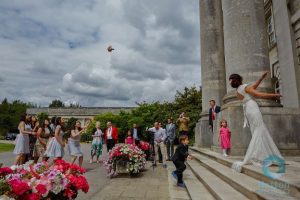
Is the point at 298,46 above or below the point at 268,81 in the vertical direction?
above

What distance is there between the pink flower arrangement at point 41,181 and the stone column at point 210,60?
11.4 metres

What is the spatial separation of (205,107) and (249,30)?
6.59 m

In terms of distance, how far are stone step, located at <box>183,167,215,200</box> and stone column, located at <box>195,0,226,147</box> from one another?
6807 millimetres

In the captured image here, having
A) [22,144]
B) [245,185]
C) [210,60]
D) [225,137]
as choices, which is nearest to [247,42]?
[225,137]

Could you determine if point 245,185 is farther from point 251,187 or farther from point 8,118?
point 8,118

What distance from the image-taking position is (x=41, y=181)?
322 centimetres

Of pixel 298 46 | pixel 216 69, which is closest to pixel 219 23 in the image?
pixel 216 69

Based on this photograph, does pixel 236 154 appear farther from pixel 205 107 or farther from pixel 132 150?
pixel 205 107

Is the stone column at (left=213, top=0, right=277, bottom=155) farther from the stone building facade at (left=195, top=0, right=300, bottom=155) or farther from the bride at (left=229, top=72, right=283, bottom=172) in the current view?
the bride at (left=229, top=72, right=283, bottom=172)

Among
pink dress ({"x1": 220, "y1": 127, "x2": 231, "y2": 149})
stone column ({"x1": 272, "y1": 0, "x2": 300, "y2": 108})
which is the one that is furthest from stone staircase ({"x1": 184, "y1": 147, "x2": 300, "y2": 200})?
stone column ({"x1": 272, "y1": 0, "x2": 300, "y2": 108})

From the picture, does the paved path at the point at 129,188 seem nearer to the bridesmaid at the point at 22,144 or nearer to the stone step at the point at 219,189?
the stone step at the point at 219,189

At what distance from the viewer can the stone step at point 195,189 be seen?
17.8 feet

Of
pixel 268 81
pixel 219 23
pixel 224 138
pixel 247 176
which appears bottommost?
pixel 247 176

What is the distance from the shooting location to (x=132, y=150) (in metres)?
8.87
